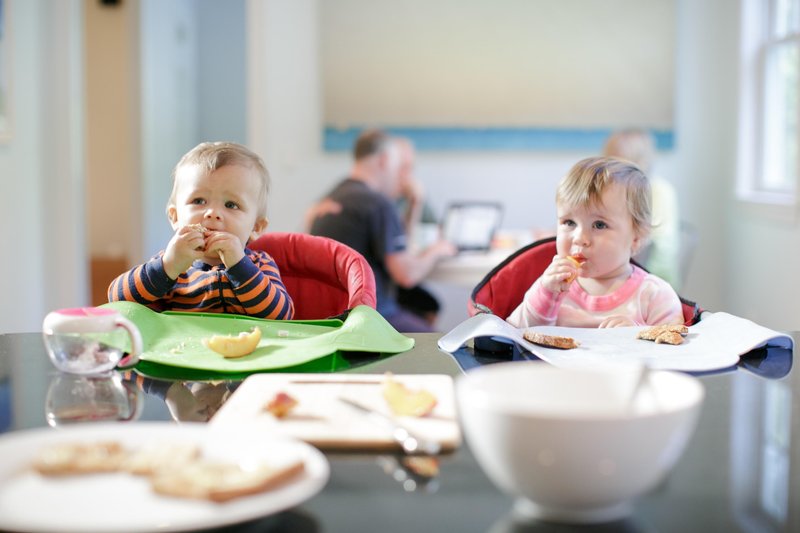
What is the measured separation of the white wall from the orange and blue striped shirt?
345 centimetres

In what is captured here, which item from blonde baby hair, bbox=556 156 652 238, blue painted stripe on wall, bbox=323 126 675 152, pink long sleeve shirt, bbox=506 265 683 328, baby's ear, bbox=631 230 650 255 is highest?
blue painted stripe on wall, bbox=323 126 675 152

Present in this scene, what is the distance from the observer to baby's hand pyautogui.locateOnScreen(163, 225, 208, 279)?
1.61 metres

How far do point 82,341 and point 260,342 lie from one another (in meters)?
0.26

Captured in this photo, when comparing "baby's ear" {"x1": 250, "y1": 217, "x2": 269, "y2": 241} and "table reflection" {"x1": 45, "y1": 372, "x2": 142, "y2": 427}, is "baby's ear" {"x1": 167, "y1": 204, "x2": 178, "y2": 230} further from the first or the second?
"table reflection" {"x1": 45, "y1": 372, "x2": 142, "y2": 427}

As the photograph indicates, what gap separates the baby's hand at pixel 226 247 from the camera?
1661 mm

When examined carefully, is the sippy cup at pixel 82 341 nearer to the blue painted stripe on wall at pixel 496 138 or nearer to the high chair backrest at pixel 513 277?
the high chair backrest at pixel 513 277

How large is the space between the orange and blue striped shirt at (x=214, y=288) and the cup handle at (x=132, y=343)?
1.23 ft

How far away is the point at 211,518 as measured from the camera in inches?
25.8

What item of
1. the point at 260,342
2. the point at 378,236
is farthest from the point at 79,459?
the point at 378,236

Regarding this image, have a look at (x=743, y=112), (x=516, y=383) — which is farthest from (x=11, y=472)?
(x=743, y=112)

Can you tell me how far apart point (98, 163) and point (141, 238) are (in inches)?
33.7

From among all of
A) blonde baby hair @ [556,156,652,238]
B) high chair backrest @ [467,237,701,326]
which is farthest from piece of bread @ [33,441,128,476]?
blonde baby hair @ [556,156,652,238]

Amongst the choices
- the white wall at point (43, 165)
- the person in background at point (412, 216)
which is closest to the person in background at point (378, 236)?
the person in background at point (412, 216)

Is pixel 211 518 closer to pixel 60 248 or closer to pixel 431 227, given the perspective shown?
pixel 431 227
